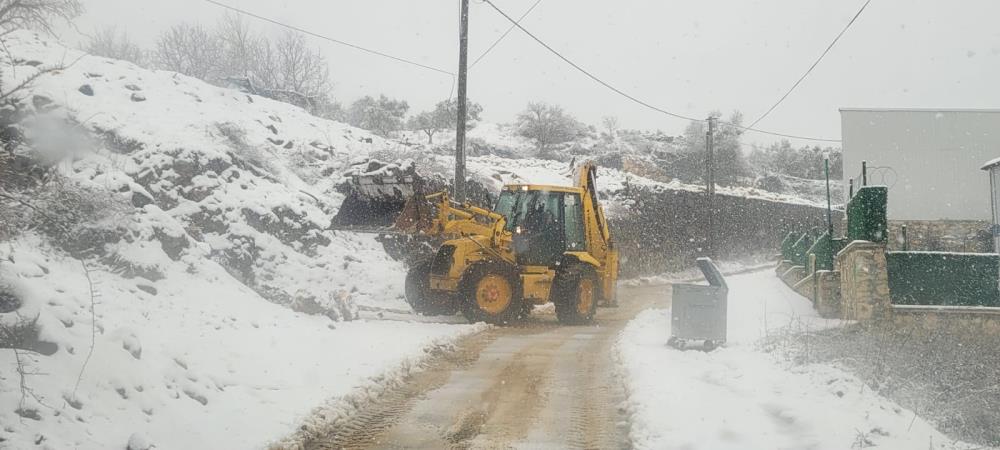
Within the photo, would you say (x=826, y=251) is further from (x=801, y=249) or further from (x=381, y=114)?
(x=381, y=114)

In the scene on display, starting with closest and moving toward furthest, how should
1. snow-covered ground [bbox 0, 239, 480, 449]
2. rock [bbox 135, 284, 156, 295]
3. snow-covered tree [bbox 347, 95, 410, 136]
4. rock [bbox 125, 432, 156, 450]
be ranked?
rock [bbox 125, 432, 156, 450] < snow-covered ground [bbox 0, 239, 480, 449] < rock [bbox 135, 284, 156, 295] < snow-covered tree [bbox 347, 95, 410, 136]

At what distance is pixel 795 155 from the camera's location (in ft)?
234

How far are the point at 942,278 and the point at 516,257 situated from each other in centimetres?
804

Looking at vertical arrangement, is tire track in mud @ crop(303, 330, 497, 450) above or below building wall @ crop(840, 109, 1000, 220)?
below

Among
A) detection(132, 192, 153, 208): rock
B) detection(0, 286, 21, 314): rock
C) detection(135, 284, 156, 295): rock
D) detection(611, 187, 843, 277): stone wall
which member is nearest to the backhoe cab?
detection(132, 192, 153, 208): rock

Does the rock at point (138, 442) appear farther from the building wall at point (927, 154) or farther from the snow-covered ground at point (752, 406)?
the building wall at point (927, 154)

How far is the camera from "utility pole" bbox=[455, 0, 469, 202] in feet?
58.4

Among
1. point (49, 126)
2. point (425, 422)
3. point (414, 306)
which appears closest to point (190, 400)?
point (425, 422)

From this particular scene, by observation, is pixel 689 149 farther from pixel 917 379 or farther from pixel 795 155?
pixel 917 379

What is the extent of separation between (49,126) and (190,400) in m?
7.21

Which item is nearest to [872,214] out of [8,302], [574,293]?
[574,293]

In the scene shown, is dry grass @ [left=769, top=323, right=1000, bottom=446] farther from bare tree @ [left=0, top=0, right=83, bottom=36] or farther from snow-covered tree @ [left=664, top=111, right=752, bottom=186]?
snow-covered tree @ [left=664, top=111, right=752, bottom=186]

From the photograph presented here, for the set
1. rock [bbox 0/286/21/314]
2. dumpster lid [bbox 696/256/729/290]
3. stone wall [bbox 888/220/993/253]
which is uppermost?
stone wall [bbox 888/220/993/253]

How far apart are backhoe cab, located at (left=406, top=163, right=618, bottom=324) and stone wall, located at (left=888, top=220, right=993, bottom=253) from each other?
18.6 metres
